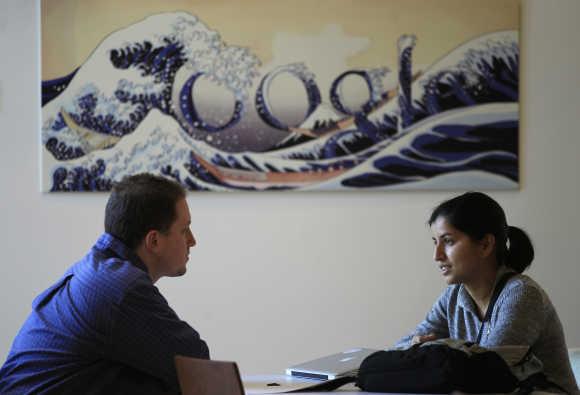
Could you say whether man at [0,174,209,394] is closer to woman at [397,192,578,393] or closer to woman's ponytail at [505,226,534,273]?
woman at [397,192,578,393]

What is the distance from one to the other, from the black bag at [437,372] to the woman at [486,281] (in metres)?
0.29

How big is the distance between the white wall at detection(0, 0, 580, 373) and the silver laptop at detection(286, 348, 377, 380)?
59.2 inches

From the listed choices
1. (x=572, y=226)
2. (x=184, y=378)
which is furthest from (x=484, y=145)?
(x=184, y=378)

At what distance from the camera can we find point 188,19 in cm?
373

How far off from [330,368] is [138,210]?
0.62m

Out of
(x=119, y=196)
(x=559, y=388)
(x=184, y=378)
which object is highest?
(x=119, y=196)

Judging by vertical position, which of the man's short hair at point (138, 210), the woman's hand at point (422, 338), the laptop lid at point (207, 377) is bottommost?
the woman's hand at point (422, 338)

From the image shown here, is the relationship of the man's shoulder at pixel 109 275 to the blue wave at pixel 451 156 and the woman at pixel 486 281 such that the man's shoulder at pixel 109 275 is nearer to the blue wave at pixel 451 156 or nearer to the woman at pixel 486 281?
the woman at pixel 486 281

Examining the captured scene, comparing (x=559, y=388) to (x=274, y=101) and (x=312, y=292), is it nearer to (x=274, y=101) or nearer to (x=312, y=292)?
(x=312, y=292)

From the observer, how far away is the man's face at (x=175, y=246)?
6.50 ft

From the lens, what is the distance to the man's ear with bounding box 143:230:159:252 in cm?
195

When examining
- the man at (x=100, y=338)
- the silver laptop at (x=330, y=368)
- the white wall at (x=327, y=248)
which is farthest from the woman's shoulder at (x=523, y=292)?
the white wall at (x=327, y=248)

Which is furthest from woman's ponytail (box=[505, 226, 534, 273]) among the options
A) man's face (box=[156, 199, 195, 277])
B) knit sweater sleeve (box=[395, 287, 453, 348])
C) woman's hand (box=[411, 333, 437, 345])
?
man's face (box=[156, 199, 195, 277])

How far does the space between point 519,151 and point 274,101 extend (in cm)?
113
